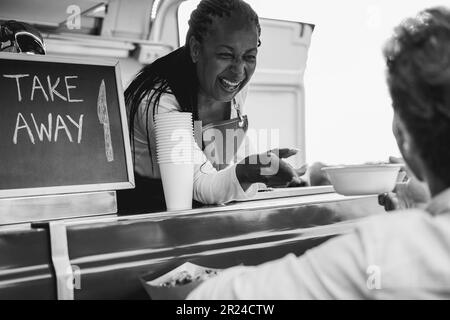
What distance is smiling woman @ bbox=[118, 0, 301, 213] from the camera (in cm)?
180

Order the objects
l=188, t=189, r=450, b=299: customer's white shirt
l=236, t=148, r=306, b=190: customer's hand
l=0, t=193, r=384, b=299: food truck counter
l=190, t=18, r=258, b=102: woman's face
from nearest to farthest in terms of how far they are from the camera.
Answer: l=188, t=189, r=450, b=299: customer's white shirt → l=0, t=193, r=384, b=299: food truck counter → l=236, t=148, r=306, b=190: customer's hand → l=190, t=18, r=258, b=102: woman's face

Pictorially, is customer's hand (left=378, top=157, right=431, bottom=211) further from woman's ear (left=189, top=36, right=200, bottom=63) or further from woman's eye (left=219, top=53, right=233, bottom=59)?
woman's ear (left=189, top=36, right=200, bottom=63)

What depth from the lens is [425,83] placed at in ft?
2.69

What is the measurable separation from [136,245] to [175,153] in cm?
38

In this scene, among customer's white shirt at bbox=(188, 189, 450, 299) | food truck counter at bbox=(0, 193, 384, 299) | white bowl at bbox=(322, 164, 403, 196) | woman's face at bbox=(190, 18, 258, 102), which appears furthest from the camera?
woman's face at bbox=(190, 18, 258, 102)

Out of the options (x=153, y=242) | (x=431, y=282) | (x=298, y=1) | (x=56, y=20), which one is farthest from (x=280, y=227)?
(x=298, y=1)

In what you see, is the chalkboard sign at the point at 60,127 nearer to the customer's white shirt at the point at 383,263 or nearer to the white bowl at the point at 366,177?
the white bowl at the point at 366,177

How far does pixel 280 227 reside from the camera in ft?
5.25

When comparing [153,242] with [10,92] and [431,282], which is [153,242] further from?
[431,282]

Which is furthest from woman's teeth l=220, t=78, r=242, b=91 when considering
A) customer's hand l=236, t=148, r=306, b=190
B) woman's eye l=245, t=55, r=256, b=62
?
customer's hand l=236, t=148, r=306, b=190

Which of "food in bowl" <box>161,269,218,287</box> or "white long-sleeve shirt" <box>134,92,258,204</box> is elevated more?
"white long-sleeve shirt" <box>134,92,258,204</box>

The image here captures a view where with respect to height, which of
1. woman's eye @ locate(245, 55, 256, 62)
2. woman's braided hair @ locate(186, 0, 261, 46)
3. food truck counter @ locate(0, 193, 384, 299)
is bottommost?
food truck counter @ locate(0, 193, 384, 299)

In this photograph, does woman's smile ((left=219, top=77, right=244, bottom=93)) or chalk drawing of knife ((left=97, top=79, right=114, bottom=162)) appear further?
woman's smile ((left=219, top=77, right=244, bottom=93))

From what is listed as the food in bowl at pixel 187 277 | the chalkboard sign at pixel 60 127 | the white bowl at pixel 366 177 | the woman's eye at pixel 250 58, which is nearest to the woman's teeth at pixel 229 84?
the woman's eye at pixel 250 58
